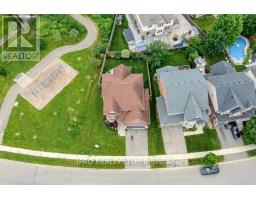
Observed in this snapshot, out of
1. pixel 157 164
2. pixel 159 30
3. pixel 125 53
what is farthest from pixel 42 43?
pixel 157 164

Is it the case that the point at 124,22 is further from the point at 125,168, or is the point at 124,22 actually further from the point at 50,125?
the point at 125,168

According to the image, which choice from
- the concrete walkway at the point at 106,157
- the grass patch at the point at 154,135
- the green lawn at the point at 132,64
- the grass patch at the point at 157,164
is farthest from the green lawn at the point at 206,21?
the grass patch at the point at 157,164

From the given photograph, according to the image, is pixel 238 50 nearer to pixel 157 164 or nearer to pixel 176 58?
pixel 176 58

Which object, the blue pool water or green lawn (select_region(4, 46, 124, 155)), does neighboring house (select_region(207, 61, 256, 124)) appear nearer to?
the blue pool water

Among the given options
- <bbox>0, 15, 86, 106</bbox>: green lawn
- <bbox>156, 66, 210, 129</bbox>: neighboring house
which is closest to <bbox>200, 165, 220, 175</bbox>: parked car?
<bbox>156, 66, 210, 129</bbox>: neighboring house

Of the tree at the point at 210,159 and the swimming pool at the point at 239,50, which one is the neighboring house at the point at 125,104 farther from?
the swimming pool at the point at 239,50
